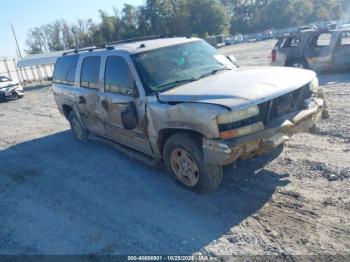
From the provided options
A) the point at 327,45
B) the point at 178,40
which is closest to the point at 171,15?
the point at 327,45

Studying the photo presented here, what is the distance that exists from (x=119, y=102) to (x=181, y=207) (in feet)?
6.22

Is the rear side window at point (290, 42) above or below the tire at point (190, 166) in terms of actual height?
above

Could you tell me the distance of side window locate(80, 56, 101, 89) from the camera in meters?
5.88

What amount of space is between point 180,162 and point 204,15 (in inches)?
2688

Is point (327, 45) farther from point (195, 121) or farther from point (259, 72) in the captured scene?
point (195, 121)

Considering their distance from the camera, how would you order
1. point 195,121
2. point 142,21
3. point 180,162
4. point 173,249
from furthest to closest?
1. point 142,21
2. point 180,162
3. point 195,121
4. point 173,249

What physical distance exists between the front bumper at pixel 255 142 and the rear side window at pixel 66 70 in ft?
13.2

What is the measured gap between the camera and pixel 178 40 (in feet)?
18.4

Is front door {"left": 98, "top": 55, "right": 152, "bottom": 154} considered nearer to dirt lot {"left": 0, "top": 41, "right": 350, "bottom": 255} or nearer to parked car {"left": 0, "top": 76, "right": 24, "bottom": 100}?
dirt lot {"left": 0, "top": 41, "right": 350, "bottom": 255}

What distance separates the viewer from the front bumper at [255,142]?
148 inches

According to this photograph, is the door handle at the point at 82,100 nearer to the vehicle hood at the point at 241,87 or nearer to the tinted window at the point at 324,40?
the vehicle hood at the point at 241,87

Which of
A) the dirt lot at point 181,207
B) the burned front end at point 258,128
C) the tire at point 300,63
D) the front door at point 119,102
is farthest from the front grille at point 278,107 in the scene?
the tire at point 300,63

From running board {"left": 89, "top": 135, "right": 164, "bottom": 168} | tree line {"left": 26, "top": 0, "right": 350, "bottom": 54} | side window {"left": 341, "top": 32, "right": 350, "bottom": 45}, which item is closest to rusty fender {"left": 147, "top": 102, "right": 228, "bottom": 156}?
running board {"left": 89, "top": 135, "right": 164, "bottom": 168}

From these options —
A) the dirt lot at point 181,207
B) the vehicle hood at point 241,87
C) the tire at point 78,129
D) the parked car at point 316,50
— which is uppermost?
the vehicle hood at point 241,87
